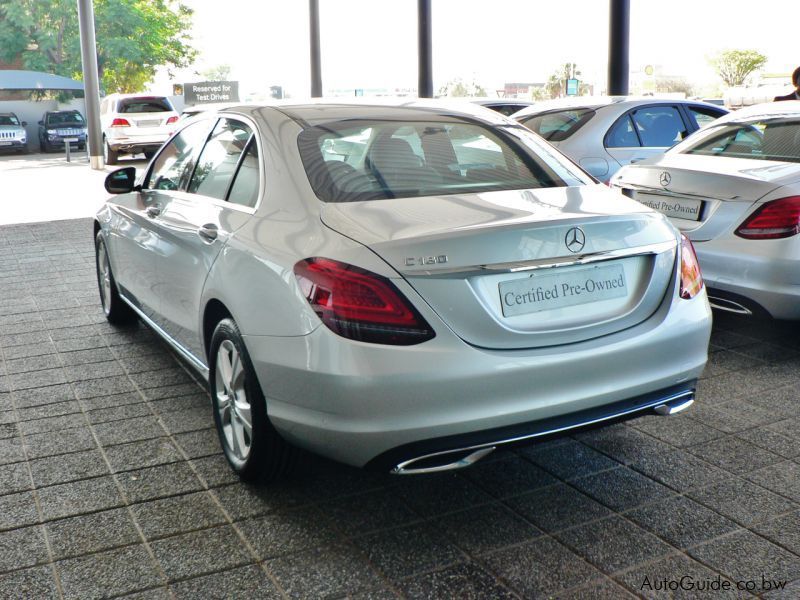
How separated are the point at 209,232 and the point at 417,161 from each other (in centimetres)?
90

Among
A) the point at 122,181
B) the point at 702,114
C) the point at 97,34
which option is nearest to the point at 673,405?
the point at 122,181

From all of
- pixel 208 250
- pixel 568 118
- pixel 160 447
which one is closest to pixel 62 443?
pixel 160 447

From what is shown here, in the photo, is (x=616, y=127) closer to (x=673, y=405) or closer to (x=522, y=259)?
(x=673, y=405)

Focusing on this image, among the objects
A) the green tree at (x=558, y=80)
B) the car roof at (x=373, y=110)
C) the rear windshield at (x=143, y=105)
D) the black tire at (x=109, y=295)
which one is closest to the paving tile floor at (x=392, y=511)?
the black tire at (x=109, y=295)

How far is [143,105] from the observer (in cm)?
2408

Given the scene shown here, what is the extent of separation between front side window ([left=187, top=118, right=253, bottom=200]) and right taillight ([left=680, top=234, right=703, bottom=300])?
184 cm

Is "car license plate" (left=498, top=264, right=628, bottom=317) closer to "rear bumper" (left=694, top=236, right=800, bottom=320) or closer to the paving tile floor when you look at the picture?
the paving tile floor

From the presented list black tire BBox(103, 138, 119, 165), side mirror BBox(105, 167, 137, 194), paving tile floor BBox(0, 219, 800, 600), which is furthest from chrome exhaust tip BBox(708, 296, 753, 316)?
black tire BBox(103, 138, 119, 165)

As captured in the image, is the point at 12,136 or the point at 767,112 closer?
the point at 767,112

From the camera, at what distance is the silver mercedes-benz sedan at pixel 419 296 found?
283 cm

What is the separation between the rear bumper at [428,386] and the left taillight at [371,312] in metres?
0.03

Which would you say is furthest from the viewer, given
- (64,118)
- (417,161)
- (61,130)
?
(64,118)

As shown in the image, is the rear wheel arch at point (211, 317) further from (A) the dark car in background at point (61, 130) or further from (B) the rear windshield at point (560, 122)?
(A) the dark car in background at point (61, 130)

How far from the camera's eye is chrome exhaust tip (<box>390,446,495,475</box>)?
2902 mm
